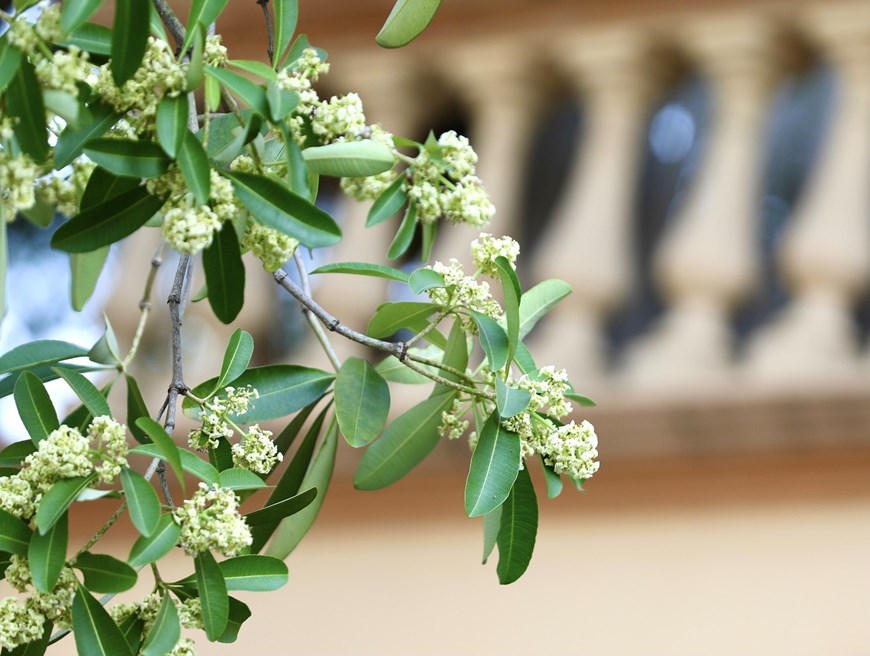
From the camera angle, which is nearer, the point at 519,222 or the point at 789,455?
the point at 789,455

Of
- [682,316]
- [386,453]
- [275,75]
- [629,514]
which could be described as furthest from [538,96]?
[275,75]

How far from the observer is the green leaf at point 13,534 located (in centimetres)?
78

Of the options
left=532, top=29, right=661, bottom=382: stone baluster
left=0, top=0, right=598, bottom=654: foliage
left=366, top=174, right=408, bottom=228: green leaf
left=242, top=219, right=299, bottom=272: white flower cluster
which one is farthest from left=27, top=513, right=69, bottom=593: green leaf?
left=532, top=29, right=661, bottom=382: stone baluster

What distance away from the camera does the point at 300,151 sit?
2.71 ft

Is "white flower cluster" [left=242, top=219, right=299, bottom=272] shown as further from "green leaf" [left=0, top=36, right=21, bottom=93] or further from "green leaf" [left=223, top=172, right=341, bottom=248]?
"green leaf" [left=0, top=36, right=21, bottom=93]

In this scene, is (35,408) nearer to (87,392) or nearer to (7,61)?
(87,392)

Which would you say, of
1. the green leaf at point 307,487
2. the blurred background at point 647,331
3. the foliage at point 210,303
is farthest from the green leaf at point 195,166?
the blurred background at point 647,331

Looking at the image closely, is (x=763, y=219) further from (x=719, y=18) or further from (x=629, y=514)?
(x=629, y=514)

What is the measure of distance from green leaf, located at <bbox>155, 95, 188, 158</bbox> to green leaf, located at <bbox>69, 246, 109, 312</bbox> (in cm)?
44

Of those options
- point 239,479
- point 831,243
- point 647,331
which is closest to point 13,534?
point 239,479

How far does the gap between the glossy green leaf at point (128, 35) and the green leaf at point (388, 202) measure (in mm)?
247

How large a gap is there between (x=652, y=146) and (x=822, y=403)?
0.82 m

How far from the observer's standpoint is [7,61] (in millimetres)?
704

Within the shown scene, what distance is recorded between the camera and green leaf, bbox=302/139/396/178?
855 millimetres
